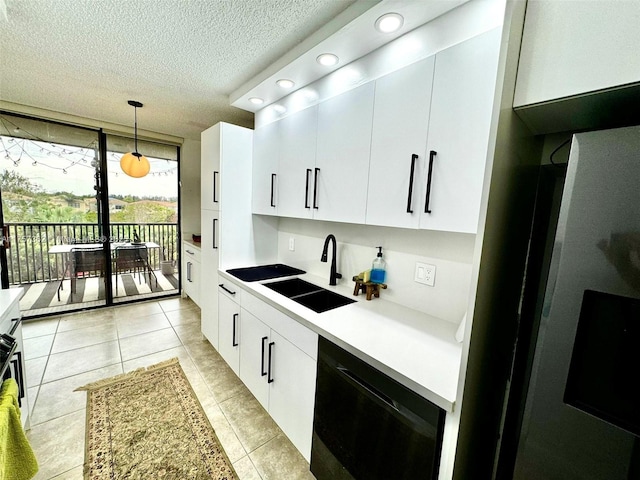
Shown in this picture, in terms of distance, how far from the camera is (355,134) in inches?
58.4

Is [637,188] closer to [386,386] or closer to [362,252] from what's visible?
[386,386]

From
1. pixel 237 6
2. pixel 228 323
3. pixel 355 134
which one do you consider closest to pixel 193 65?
pixel 237 6

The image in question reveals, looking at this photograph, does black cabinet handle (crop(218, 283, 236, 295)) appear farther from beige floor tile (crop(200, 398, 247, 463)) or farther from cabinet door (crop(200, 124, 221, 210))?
beige floor tile (crop(200, 398, 247, 463))

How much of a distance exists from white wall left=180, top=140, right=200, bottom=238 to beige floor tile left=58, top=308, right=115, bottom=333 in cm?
139

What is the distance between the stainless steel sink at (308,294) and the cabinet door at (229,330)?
43 centimetres

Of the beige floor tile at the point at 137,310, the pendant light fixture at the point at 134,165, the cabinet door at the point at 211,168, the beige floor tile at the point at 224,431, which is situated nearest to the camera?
the beige floor tile at the point at 224,431

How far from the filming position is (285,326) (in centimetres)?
153

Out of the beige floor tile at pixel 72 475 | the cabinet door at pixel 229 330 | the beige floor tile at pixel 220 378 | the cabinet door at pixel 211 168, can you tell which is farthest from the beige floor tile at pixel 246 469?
the cabinet door at pixel 211 168

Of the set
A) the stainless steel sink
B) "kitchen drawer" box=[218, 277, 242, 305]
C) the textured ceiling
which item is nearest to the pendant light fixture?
the textured ceiling

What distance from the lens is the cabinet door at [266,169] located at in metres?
2.11

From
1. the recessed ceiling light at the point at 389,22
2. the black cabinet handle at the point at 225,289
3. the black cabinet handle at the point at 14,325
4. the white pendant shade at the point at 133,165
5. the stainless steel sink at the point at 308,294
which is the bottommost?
the black cabinet handle at the point at 14,325

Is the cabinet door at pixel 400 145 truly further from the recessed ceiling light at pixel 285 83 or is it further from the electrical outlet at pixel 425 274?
the recessed ceiling light at pixel 285 83

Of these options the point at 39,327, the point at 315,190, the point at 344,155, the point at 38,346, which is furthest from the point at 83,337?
the point at 344,155

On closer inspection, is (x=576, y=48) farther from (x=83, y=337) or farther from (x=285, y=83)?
(x=83, y=337)
